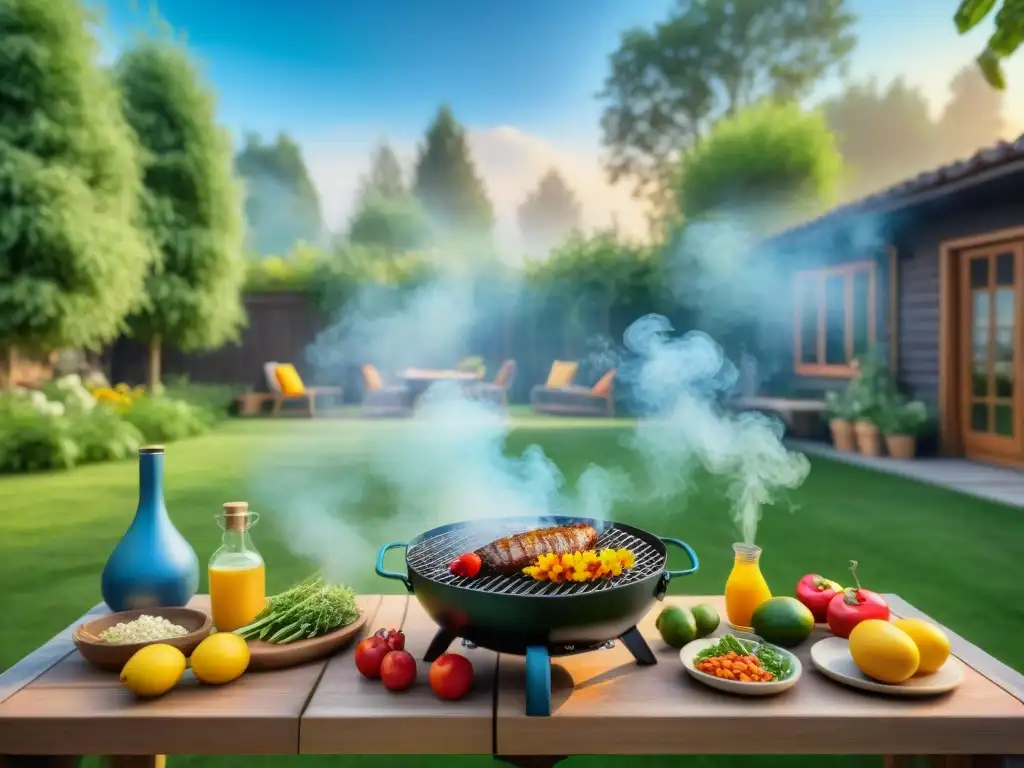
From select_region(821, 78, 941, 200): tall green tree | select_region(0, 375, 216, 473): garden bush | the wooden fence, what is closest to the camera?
select_region(0, 375, 216, 473): garden bush

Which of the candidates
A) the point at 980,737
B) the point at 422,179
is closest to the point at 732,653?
the point at 980,737

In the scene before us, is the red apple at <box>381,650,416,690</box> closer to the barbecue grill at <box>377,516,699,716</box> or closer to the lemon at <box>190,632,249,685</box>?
the barbecue grill at <box>377,516,699,716</box>

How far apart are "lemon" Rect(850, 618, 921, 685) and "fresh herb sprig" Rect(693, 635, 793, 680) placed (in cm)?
15

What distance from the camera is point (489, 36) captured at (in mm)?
44406

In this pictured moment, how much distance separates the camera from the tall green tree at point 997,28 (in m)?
2.20

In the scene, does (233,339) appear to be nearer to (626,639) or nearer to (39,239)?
(39,239)

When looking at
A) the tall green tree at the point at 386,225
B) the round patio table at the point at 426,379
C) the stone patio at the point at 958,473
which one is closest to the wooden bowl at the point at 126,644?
the stone patio at the point at 958,473

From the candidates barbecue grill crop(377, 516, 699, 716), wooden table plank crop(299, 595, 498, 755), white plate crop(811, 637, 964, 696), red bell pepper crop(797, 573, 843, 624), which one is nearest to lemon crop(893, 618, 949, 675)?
white plate crop(811, 637, 964, 696)

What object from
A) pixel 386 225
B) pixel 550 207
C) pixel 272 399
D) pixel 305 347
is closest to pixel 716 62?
pixel 305 347

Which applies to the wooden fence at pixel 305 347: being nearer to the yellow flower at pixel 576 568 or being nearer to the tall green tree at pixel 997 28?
the tall green tree at pixel 997 28

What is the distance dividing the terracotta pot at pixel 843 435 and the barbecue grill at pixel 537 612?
795 centimetres

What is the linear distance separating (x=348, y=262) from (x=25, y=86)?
24.7 ft

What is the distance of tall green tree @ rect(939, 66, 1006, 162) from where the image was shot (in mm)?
62125

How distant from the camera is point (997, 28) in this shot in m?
2.28
